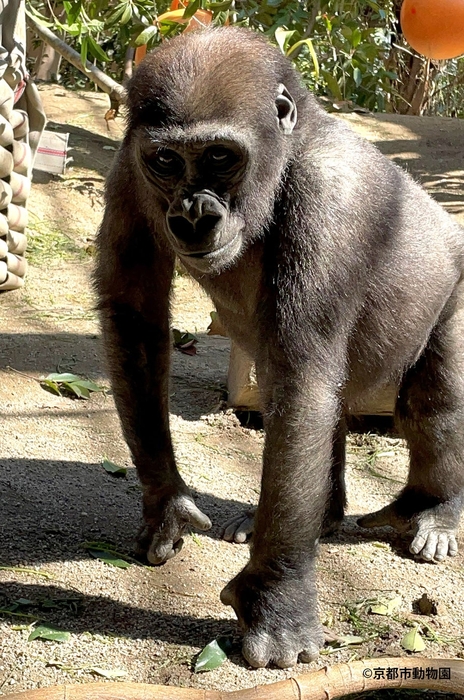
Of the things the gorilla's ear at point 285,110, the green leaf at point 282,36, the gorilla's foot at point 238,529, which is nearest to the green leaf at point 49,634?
the gorilla's foot at point 238,529

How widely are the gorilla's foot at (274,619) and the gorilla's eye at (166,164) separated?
56.2 inches

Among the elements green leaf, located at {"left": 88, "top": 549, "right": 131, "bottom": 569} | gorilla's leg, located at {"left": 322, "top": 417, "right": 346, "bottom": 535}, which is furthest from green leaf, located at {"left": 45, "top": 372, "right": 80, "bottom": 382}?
gorilla's leg, located at {"left": 322, "top": 417, "right": 346, "bottom": 535}

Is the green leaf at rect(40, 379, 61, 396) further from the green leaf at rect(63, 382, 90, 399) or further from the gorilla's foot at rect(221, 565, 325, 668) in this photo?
the gorilla's foot at rect(221, 565, 325, 668)

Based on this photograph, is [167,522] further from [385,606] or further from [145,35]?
[145,35]

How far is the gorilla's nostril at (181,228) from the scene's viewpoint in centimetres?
316

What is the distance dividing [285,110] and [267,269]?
56cm

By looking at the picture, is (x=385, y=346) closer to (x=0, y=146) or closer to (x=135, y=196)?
(x=135, y=196)

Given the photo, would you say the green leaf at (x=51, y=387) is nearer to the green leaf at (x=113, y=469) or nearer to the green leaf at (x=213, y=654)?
the green leaf at (x=113, y=469)

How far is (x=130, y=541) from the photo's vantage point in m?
4.09

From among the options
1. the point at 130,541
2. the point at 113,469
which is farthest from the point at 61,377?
the point at 130,541

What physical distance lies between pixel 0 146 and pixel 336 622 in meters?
4.14

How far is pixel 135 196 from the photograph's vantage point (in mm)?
3699

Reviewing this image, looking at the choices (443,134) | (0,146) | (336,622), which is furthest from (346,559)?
(443,134)

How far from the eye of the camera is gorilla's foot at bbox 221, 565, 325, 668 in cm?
335
